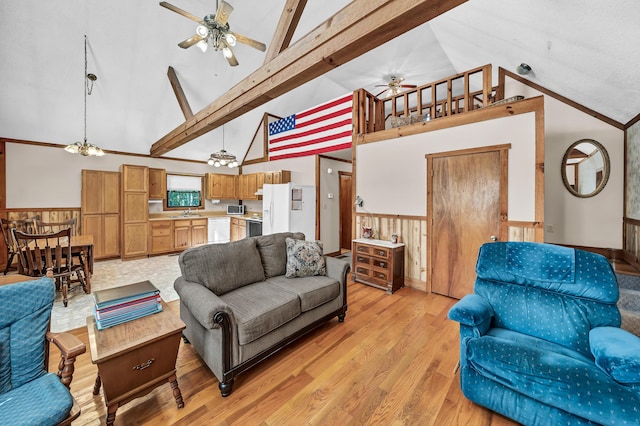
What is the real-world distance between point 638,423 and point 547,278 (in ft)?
2.86

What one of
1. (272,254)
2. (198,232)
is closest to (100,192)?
(198,232)

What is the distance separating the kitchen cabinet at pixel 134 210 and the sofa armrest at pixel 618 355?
7415 millimetres

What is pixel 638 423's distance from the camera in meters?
1.19

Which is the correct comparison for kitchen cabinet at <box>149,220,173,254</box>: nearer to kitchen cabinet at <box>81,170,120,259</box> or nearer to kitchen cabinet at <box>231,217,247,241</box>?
kitchen cabinet at <box>81,170,120,259</box>

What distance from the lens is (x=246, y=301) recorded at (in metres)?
2.20

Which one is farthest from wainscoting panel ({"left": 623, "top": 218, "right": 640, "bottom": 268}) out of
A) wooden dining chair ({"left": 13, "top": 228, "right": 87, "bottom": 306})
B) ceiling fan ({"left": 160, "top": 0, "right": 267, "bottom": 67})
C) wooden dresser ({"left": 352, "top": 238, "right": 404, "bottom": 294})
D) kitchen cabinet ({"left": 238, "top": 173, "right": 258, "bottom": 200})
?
wooden dining chair ({"left": 13, "top": 228, "right": 87, "bottom": 306})

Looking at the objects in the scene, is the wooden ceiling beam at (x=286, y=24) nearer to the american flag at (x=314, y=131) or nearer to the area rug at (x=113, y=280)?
the american flag at (x=314, y=131)

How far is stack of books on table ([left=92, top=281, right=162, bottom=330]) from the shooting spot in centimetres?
161

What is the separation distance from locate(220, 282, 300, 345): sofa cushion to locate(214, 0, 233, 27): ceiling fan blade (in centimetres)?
278

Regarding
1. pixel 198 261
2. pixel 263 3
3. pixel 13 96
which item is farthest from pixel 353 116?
pixel 13 96

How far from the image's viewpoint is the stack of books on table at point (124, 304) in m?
1.61

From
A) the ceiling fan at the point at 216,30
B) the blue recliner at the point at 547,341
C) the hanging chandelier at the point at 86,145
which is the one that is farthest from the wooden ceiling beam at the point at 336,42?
the hanging chandelier at the point at 86,145

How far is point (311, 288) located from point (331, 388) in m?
0.85

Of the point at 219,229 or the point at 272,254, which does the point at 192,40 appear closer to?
the point at 272,254
